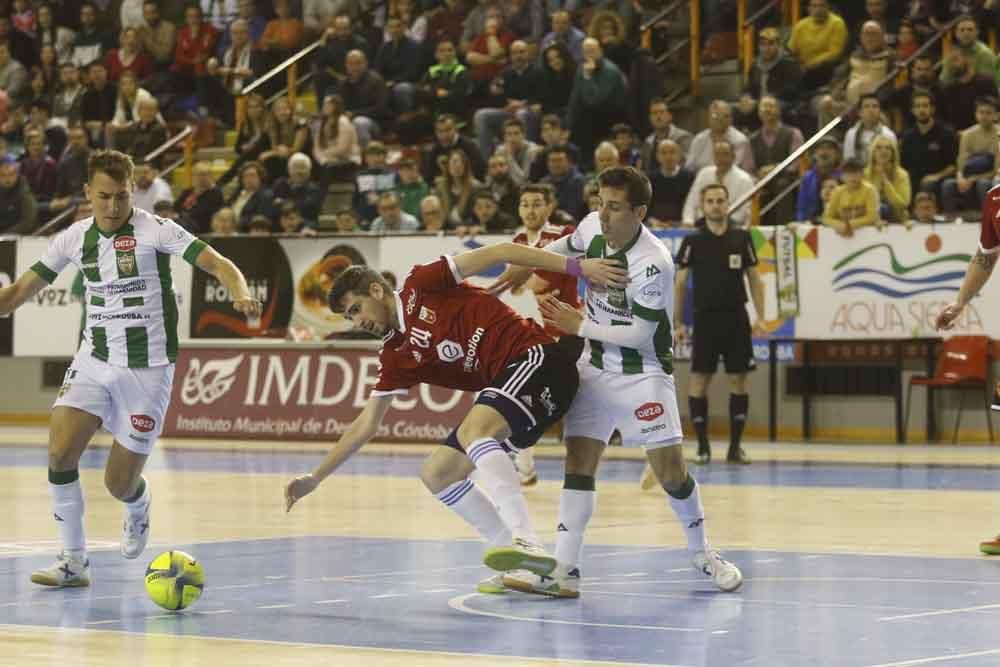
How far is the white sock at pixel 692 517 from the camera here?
29.0 feet

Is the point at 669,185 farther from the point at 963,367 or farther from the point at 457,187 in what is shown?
the point at 963,367

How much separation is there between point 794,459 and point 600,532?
6.52 meters

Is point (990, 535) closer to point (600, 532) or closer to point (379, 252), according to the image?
point (600, 532)

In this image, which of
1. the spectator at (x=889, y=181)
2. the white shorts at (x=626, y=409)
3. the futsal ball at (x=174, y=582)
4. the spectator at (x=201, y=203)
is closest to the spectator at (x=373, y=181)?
the spectator at (x=201, y=203)

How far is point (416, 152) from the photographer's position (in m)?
24.0

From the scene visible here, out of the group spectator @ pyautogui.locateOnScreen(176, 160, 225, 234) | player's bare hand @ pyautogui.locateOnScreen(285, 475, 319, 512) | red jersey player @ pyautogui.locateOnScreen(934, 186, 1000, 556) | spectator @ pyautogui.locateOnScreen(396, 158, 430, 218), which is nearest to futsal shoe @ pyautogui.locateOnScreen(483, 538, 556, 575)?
player's bare hand @ pyautogui.locateOnScreen(285, 475, 319, 512)

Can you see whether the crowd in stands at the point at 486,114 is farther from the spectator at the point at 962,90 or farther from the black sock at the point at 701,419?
the black sock at the point at 701,419

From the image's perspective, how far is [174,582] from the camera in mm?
8109

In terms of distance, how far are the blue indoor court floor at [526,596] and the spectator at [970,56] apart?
720 centimetres

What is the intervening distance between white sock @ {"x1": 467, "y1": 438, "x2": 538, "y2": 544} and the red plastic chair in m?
11.7

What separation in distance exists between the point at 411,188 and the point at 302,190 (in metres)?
1.83

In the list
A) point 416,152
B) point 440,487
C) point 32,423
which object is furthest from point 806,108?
point 440,487

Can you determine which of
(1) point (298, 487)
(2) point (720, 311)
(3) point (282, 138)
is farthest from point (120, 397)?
(3) point (282, 138)

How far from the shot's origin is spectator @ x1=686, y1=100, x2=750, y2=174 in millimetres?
21062
